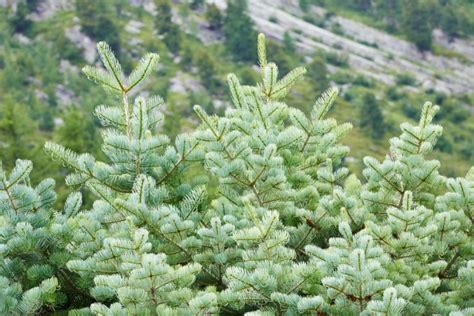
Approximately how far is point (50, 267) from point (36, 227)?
0.27 metres

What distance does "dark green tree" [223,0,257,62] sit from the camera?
364ft

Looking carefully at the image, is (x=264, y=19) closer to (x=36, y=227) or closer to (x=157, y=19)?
(x=157, y=19)

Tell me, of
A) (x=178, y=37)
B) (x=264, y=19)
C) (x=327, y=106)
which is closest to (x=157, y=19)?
(x=178, y=37)

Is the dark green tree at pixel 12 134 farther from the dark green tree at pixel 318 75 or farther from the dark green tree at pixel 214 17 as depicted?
the dark green tree at pixel 214 17

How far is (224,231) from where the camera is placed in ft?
14.0

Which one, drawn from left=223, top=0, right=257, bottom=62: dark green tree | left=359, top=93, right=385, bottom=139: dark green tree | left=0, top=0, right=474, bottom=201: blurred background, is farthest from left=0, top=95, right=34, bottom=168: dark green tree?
left=223, top=0, right=257, bottom=62: dark green tree

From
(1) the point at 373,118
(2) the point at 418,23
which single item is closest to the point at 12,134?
(1) the point at 373,118

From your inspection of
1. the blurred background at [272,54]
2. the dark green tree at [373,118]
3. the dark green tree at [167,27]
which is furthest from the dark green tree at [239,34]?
the dark green tree at [373,118]

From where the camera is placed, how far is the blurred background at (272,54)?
9106 cm

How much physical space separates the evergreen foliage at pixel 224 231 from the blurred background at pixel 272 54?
72382 mm

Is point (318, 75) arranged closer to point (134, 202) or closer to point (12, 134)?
point (12, 134)

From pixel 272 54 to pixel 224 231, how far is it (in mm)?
103900

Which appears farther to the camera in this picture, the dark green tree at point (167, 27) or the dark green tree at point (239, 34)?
the dark green tree at point (239, 34)

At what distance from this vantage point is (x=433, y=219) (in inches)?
182
